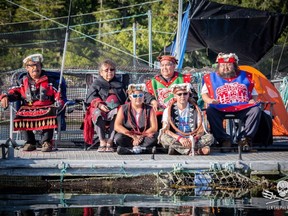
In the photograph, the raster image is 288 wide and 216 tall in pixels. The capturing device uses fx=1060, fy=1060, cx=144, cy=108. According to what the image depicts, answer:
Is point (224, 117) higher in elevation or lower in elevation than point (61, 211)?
higher

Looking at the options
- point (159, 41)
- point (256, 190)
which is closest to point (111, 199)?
point (256, 190)

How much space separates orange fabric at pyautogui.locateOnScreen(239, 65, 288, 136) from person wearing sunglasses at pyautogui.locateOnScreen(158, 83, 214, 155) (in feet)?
7.34

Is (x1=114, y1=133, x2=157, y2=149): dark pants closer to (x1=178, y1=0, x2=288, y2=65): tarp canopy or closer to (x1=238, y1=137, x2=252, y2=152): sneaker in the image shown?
(x1=238, y1=137, x2=252, y2=152): sneaker

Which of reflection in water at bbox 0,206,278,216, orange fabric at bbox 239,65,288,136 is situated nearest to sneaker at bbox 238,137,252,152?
orange fabric at bbox 239,65,288,136

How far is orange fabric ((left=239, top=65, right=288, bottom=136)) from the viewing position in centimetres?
1537

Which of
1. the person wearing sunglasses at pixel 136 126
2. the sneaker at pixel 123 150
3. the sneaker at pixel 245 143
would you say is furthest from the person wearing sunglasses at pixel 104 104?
the sneaker at pixel 245 143

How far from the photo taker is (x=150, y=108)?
44.0 ft

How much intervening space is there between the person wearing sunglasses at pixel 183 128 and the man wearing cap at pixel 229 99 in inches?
15.5

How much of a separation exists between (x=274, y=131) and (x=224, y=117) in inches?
78.1

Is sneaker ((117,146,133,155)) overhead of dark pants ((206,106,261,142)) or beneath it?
beneath

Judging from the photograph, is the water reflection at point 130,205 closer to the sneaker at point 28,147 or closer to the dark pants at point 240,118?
the sneaker at point 28,147

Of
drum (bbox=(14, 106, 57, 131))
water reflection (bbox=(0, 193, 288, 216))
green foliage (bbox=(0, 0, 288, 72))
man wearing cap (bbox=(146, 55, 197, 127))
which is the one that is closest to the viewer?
water reflection (bbox=(0, 193, 288, 216))

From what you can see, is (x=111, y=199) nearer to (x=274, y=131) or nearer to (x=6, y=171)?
(x=6, y=171)

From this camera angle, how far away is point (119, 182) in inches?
493
